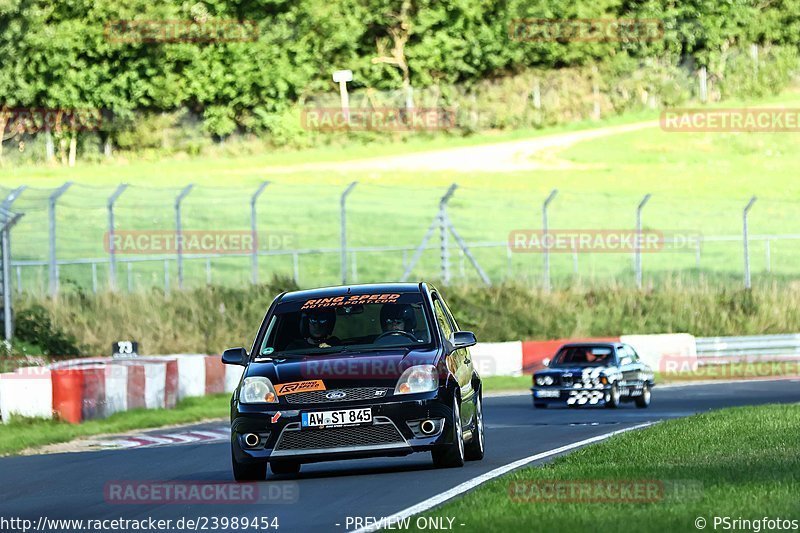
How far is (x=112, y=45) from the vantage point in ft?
254

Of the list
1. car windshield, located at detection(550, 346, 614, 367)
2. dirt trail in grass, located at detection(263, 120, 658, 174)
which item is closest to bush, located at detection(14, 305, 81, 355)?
car windshield, located at detection(550, 346, 614, 367)

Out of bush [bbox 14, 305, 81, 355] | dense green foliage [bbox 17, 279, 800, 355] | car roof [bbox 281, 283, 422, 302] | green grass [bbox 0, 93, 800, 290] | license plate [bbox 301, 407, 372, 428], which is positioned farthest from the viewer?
green grass [bbox 0, 93, 800, 290]

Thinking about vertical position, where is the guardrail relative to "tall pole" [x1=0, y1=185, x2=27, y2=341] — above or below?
below

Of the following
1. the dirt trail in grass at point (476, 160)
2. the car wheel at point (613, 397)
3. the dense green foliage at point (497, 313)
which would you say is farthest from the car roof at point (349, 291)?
the dirt trail in grass at point (476, 160)

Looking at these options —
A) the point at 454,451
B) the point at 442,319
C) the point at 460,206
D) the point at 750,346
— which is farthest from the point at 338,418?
the point at 460,206

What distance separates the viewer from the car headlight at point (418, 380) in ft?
44.4

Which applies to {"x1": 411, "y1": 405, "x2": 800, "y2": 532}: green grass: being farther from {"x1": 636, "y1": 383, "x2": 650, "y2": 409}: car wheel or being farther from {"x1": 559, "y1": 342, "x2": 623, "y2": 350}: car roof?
{"x1": 559, "y1": 342, "x2": 623, "y2": 350}: car roof

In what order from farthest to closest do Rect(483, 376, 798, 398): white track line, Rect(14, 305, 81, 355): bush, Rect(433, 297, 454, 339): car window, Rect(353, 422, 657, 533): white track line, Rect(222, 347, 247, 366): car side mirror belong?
Rect(483, 376, 798, 398): white track line → Rect(14, 305, 81, 355): bush → Rect(433, 297, 454, 339): car window → Rect(222, 347, 247, 366): car side mirror → Rect(353, 422, 657, 533): white track line

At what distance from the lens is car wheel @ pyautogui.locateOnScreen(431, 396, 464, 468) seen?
1375 cm

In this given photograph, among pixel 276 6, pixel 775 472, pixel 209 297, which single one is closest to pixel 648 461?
pixel 775 472

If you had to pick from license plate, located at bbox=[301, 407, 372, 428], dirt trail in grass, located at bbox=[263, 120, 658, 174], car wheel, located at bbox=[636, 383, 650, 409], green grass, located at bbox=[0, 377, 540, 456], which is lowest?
car wheel, located at bbox=[636, 383, 650, 409]

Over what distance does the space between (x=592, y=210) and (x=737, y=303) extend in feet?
53.1

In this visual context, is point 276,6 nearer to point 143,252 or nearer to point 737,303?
point 143,252

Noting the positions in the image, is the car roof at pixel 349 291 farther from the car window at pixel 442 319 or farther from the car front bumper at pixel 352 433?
the car front bumper at pixel 352 433
